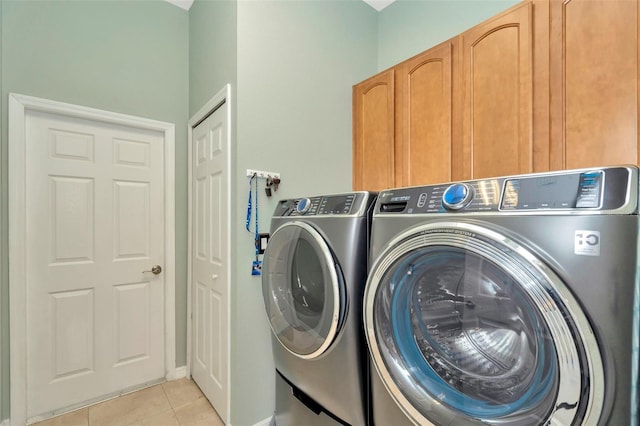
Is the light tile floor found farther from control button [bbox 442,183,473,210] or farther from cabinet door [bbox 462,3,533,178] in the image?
cabinet door [bbox 462,3,533,178]

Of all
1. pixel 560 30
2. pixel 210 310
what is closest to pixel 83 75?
pixel 210 310

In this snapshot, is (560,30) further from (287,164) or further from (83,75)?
(83,75)

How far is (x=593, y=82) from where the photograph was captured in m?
1.11

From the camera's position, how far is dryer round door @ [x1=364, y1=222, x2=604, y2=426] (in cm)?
61

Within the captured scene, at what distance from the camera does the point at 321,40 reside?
2.00 metres

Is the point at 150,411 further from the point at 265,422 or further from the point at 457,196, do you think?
the point at 457,196

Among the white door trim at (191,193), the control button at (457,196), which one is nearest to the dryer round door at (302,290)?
the white door trim at (191,193)

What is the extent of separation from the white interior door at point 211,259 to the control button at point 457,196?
129 centimetres

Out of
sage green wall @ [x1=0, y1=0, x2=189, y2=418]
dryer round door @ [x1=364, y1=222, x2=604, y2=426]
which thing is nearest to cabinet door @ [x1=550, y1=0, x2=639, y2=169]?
dryer round door @ [x1=364, y1=222, x2=604, y2=426]

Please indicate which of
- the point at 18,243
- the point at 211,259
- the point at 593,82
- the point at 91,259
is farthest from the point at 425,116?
the point at 18,243

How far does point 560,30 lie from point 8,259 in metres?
3.10

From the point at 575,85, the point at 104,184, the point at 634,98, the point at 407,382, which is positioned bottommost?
the point at 407,382

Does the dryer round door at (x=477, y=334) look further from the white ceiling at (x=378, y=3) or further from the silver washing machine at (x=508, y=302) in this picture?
the white ceiling at (x=378, y=3)

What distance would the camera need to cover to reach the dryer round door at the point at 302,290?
1146mm
